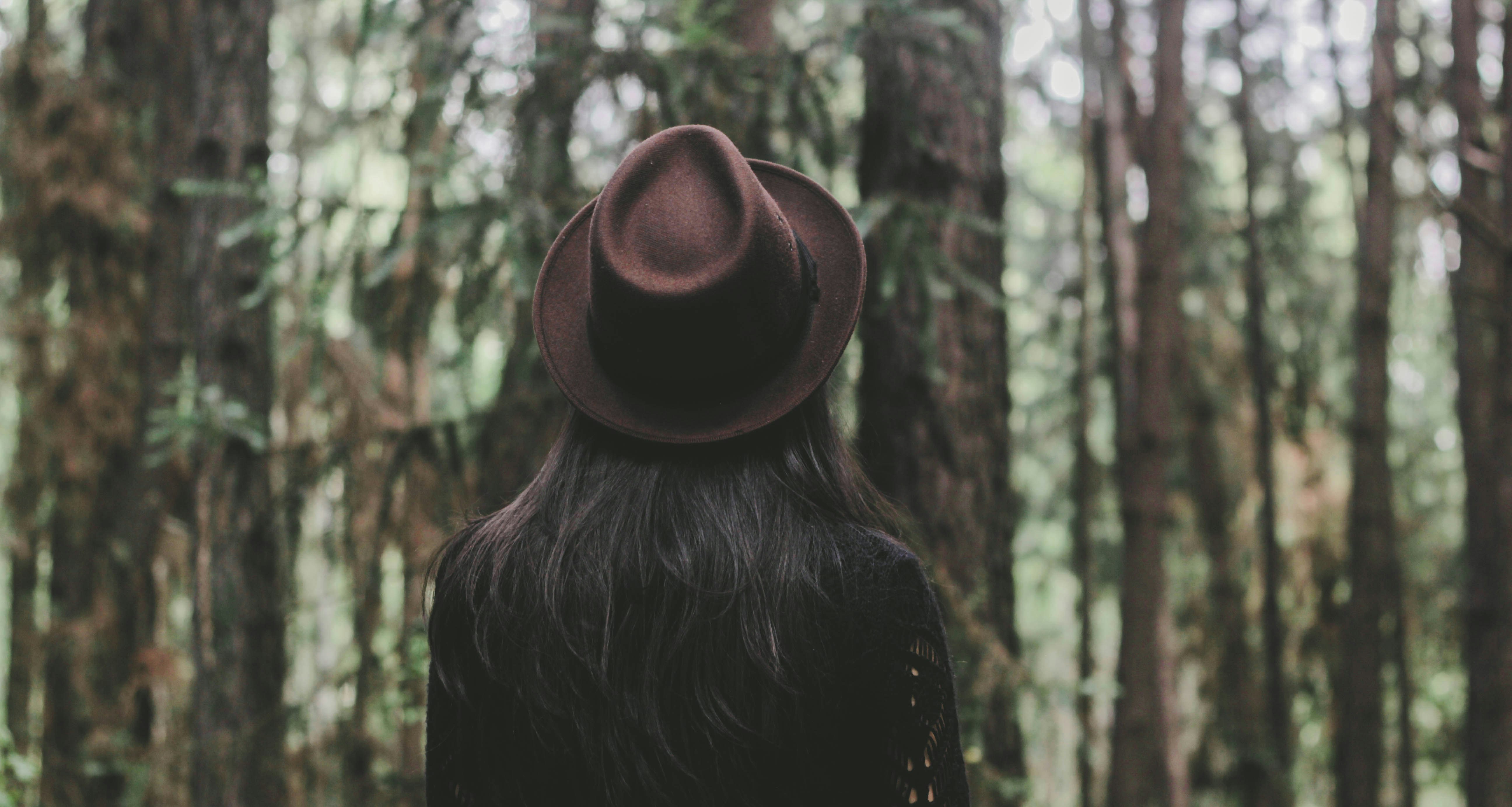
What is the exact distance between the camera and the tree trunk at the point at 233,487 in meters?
3.84

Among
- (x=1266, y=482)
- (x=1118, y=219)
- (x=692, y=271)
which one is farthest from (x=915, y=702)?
(x=1266, y=482)

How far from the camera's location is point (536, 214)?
3734 millimetres

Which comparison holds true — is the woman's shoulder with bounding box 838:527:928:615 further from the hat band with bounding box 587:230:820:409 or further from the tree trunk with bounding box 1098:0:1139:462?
the tree trunk with bounding box 1098:0:1139:462

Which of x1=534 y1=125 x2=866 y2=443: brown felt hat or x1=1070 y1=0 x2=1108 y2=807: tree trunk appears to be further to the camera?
x1=1070 y1=0 x2=1108 y2=807: tree trunk

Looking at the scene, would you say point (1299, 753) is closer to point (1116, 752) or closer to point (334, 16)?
point (1116, 752)

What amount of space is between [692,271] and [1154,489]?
4588 millimetres

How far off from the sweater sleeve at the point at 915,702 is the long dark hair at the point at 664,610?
10 centimetres

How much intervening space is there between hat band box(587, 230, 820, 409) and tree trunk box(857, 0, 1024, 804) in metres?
2.10

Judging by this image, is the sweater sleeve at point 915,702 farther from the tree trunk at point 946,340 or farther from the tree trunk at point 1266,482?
the tree trunk at point 1266,482

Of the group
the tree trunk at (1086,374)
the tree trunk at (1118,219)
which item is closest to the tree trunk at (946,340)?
the tree trunk at (1118,219)

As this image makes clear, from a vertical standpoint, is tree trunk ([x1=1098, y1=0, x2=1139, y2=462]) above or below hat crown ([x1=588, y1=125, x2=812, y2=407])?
above

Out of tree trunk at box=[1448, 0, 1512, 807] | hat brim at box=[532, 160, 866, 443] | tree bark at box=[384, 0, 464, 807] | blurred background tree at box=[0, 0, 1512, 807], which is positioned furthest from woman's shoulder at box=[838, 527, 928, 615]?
tree trunk at box=[1448, 0, 1512, 807]

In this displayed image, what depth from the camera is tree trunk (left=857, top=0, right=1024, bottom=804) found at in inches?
156

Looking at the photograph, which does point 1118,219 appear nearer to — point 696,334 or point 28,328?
point 696,334
